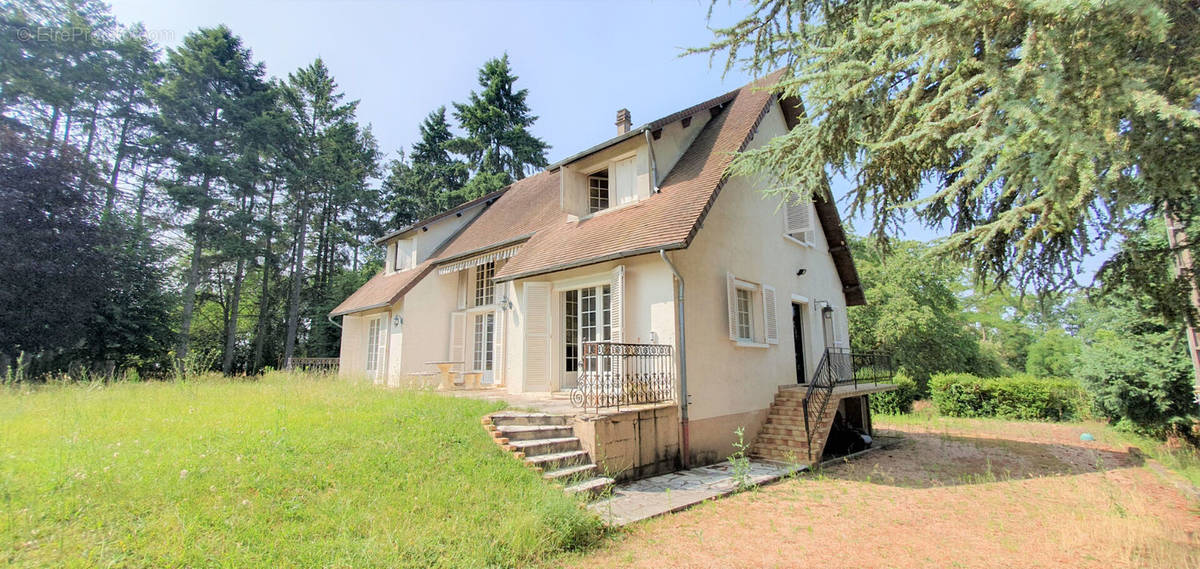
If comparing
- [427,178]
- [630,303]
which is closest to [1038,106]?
[630,303]

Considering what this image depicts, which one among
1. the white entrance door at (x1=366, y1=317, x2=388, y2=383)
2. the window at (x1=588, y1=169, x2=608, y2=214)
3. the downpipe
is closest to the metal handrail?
the downpipe

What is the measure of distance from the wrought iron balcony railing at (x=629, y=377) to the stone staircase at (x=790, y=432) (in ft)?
10.5

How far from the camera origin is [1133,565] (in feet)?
17.1

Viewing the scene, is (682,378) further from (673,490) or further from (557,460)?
(557,460)

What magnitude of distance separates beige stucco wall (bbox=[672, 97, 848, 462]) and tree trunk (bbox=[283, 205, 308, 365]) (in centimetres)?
2843

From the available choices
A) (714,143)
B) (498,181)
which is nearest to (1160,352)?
(714,143)

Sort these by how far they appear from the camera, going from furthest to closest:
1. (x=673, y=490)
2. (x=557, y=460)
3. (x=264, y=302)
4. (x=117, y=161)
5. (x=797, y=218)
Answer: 1. (x=264, y=302)
2. (x=117, y=161)
3. (x=797, y=218)
4. (x=673, y=490)
5. (x=557, y=460)

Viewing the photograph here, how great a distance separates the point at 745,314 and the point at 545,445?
6.65 metres

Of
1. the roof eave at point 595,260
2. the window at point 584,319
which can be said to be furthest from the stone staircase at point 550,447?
the roof eave at point 595,260

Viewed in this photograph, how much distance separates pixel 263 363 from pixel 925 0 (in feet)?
121

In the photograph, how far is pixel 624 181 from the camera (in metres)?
12.4

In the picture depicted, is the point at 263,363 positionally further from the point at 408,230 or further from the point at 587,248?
the point at 587,248

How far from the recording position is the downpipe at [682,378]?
30.3 ft

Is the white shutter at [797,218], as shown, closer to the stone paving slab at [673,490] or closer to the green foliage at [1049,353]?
the stone paving slab at [673,490]
